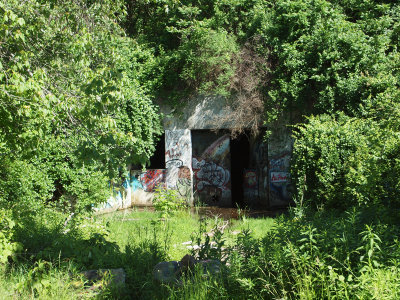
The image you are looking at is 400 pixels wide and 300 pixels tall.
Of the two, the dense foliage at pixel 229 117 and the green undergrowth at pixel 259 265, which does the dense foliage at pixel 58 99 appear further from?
the green undergrowth at pixel 259 265

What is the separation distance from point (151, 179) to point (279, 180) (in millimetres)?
4375

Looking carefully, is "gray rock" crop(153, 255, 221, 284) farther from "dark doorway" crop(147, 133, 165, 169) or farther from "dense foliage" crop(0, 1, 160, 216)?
"dark doorway" crop(147, 133, 165, 169)

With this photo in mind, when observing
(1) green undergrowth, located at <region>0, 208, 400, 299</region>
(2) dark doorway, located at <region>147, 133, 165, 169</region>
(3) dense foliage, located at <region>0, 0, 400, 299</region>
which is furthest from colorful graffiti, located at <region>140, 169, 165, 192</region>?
(1) green undergrowth, located at <region>0, 208, 400, 299</region>

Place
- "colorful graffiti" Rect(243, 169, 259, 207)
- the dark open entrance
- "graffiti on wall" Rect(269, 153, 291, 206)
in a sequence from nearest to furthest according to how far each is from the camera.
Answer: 1. "graffiti on wall" Rect(269, 153, 291, 206)
2. "colorful graffiti" Rect(243, 169, 259, 207)
3. the dark open entrance

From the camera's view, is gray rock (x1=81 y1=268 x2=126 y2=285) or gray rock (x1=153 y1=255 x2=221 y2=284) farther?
gray rock (x1=81 y1=268 x2=126 y2=285)

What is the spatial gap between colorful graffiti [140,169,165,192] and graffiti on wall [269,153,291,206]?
3.74 meters

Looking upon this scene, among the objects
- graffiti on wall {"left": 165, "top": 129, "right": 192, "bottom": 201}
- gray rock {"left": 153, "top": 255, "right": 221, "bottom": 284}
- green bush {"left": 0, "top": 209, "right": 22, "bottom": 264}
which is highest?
graffiti on wall {"left": 165, "top": 129, "right": 192, "bottom": 201}

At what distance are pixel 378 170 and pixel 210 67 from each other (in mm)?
8546

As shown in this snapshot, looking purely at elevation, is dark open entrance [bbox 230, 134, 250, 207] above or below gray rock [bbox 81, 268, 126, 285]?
above

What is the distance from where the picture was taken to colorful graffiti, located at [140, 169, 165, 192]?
43.5 ft

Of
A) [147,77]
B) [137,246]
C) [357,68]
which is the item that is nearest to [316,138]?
[357,68]

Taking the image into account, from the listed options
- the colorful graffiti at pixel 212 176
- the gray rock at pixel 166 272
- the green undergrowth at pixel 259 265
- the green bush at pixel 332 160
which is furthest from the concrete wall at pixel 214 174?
the gray rock at pixel 166 272

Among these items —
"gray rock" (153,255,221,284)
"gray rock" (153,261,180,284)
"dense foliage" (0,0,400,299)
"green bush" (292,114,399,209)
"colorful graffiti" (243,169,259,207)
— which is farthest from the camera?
"colorful graffiti" (243,169,259,207)

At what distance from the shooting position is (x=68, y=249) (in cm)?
510
